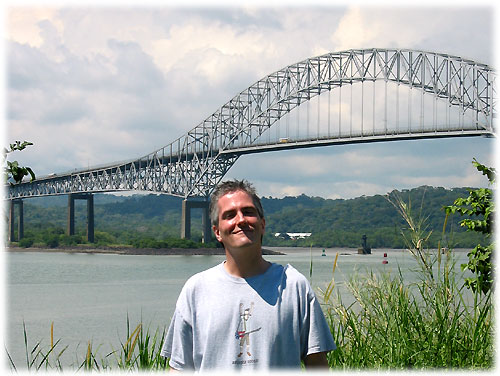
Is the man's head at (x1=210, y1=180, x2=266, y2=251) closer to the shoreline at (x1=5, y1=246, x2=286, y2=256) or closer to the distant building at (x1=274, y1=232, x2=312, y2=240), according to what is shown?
the shoreline at (x1=5, y1=246, x2=286, y2=256)

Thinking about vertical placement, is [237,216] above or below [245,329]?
above

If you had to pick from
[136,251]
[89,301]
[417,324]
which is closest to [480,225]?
[417,324]

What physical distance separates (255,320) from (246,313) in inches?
1.7

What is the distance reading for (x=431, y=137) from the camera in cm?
5009

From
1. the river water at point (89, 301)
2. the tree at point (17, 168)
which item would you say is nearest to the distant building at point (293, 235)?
the river water at point (89, 301)

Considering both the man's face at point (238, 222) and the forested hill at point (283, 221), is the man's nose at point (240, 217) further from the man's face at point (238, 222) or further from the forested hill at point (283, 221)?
the forested hill at point (283, 221)

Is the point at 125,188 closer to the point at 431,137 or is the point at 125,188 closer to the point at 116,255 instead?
the point at 116,255

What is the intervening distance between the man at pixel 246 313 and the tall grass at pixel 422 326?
5.94ft

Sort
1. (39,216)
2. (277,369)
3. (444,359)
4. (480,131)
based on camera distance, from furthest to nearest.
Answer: (39,216)
(480,131)
(444,359)
(277,369)

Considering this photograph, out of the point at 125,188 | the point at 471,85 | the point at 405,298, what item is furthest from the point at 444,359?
the point at 125,188

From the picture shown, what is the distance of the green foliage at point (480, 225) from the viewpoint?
627 cm

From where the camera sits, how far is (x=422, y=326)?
470 cm

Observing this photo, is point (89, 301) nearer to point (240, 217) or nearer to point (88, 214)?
point (240, 217)

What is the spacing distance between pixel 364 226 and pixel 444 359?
64249 millimetres
